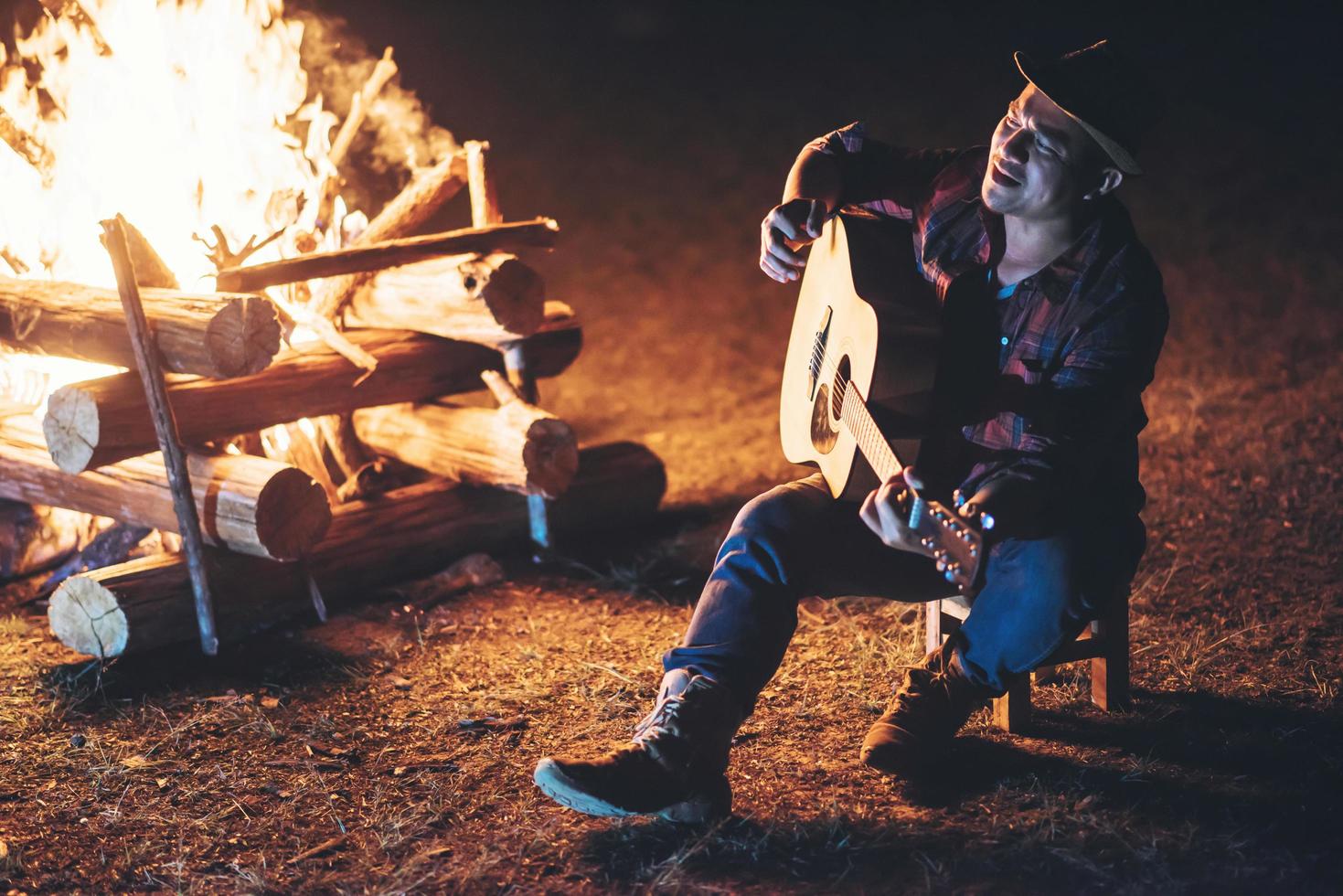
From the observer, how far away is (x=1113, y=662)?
3.47 meters

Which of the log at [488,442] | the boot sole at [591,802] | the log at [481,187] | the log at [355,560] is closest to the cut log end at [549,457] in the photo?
the log at [488,442]

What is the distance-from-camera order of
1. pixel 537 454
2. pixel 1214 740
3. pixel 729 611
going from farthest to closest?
pixel 537 454 < pixel 1214 740 < pixel 729 611

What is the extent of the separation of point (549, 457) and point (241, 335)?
1.37 meters

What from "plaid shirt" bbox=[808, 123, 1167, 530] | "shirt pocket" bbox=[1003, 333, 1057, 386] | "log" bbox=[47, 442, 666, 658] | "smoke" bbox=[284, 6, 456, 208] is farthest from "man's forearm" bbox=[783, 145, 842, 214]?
"smoke" bbox=[284, 6, 456, 208]

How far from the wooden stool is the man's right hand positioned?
1119 mm

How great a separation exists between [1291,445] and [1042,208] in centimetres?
349

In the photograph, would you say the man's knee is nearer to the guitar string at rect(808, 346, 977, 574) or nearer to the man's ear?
the guitar string at rect(808, 346, 977, 574)

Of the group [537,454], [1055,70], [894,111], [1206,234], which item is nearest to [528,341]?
[537,454]

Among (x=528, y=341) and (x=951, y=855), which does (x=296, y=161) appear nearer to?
(x=528, y=341)

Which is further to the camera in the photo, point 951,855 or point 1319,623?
point 1319,623

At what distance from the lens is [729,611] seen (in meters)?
2.98

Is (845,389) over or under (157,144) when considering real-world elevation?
under

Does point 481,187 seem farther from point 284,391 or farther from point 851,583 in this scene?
point 851,583

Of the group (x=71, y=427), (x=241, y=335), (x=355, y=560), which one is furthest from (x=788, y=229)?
(x=71, y=427)
